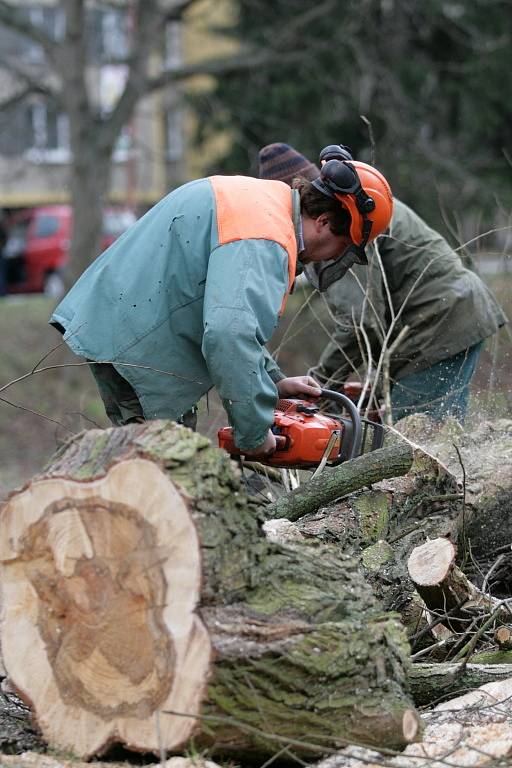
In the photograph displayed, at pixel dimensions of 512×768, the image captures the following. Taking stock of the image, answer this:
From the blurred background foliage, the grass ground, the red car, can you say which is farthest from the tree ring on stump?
the red car

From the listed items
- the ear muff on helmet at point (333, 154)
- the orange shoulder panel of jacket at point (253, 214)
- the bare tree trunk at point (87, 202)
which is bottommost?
the bare tree trunk at point (87, 202)

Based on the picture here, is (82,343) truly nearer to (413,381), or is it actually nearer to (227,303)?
(227,303)

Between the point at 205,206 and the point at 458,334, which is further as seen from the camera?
the point at 458,334

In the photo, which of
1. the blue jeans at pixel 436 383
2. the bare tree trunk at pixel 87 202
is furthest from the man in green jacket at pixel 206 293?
the bare tree trunk at pixel 87 202

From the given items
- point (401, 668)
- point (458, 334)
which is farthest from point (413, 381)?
point (401, 668)

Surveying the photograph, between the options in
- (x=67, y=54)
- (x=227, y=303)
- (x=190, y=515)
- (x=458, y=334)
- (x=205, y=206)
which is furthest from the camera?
(x=67, y=54)

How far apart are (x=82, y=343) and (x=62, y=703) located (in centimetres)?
154

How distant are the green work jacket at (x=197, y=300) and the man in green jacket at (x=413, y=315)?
1588 mm

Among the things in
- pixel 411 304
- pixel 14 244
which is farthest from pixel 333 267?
pixel 14 244

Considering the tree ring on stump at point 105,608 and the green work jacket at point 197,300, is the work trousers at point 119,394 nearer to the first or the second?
the green work jacket at point 197,300

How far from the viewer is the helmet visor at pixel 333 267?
14.1 ft

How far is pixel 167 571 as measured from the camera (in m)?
2.80

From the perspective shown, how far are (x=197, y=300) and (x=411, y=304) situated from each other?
2.15 m

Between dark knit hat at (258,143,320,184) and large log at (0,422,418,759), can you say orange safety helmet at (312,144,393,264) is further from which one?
large log at (0,422,418,759)
